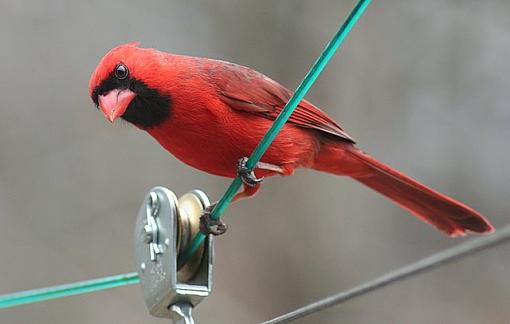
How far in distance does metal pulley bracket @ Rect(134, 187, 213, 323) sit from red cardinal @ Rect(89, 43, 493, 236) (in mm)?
242

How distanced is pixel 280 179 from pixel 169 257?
3.11 meters

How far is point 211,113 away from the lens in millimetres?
2104

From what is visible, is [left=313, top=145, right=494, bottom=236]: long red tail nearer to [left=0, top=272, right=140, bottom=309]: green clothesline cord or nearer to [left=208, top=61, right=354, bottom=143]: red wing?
[left=208, top=61, right=354, bottom=143]: red wing

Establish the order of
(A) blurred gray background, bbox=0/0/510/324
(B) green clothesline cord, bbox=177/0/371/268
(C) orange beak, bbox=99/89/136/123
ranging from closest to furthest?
(B) green clothesline cord, bbox=177/0/371/268 < (C) orange beak, bbox=99/89/136/123 < (A) blurred gray background, bbox=0/0/510/324

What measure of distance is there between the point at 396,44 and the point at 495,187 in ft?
2.97

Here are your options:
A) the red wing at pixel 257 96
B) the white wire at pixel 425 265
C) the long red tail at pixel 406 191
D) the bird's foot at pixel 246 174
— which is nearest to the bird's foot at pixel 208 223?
the bird's foot at pixel 246 174

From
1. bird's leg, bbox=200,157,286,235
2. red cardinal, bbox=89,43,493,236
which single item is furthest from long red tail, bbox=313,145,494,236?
bird's leg, bbox=200,157,286,235

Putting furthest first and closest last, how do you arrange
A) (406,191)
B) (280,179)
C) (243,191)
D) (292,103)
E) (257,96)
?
(280,179)
(406,191)
(257,96)
(243,191)
(292,103)

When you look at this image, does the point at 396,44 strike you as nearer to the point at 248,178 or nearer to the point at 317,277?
the point at 317,277

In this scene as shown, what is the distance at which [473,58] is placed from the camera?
4539 mm

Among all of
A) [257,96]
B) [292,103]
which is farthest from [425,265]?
[257,96]

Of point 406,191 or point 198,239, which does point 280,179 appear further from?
point 198,239

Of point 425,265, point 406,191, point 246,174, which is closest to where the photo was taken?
point 425,265

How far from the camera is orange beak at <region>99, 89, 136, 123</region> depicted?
2.01m
